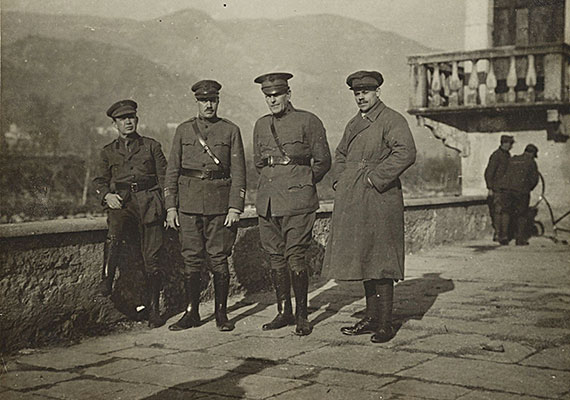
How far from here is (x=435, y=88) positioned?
48.8 ft

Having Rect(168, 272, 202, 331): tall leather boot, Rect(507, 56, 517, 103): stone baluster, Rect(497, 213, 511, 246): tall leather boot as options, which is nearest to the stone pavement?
Rect(168, 272, 202, 331): tall leather boot

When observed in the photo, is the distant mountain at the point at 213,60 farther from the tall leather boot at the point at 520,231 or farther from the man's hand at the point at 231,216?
the man's hand at the point at 231,216

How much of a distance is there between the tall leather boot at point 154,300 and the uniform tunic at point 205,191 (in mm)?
277

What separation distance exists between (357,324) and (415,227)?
19.2 ft

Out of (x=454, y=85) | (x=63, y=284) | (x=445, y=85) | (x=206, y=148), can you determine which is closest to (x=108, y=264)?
(x=63, y=284)

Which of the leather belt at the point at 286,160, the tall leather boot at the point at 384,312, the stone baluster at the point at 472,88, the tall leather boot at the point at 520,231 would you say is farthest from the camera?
the stone baluster at the point at 472,88

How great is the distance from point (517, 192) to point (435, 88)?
9.05 feet

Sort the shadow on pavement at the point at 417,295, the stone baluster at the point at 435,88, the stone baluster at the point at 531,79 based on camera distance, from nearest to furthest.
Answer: the shadow on pavement at the point at 417,295 → the stone baluster at the point at 531,79 → the stone baluster at the point at 435,88

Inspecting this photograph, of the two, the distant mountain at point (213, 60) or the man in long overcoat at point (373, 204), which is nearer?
the man in long overcoat at point (373, 204)

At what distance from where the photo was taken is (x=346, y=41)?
5775 cm

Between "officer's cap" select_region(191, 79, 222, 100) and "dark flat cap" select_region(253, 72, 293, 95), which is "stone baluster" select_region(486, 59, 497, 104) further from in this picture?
"officer's cap" select_region(191, 79, 222, 100)

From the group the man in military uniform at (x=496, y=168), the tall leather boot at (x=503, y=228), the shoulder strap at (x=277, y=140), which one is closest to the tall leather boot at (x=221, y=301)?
the shoulder strap at (x=277, y=140)

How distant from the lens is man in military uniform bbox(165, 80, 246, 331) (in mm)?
A: 6305

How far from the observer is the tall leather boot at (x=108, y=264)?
6.16 m
